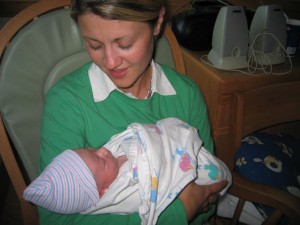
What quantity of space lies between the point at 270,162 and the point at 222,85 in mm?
426

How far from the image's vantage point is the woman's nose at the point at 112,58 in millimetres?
756

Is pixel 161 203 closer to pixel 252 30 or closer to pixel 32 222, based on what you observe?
pixel 32 222

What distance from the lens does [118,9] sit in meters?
0.68

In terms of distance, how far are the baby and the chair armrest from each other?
296 mm

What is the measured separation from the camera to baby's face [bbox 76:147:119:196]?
77cm

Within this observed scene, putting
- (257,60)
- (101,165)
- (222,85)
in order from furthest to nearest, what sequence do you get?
(257,60), (222,85), (101,165)

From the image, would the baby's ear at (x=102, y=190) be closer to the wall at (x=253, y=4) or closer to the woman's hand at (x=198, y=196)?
the woman's hand at (x=198, y=196)

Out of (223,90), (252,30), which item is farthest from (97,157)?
(252,30)

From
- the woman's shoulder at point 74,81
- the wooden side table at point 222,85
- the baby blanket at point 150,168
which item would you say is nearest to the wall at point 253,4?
the wooden side table at point 222,85

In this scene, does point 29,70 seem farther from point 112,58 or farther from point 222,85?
point 222,85

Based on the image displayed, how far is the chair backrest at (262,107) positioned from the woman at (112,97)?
28 cm

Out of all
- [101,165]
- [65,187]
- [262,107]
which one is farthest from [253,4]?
[65,187]

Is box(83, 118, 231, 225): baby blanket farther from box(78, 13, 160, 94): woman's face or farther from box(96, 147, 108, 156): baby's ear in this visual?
box(78, 13, 160, 94): woman's face

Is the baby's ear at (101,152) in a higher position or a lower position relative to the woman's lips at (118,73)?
lower
